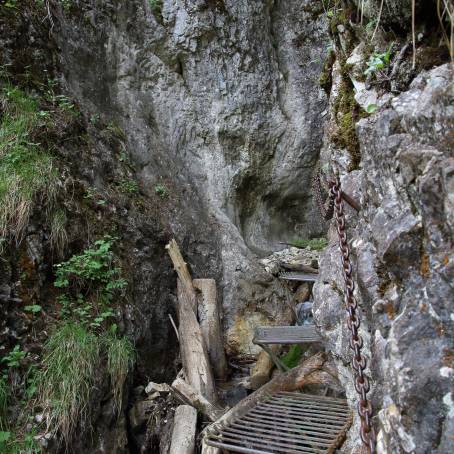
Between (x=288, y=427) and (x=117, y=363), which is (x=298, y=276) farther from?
(x=117, y=363)

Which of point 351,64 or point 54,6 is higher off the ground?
point 54,6

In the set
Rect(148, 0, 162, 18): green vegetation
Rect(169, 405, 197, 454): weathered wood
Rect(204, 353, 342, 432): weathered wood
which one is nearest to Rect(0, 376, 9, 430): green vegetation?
Rect(169, 405, 197, 454): weathered wood

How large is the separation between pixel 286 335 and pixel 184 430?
4.30 feet

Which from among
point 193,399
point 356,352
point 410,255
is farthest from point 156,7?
point 356,352

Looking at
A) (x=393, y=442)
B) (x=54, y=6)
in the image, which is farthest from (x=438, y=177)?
(x=54, y=6)

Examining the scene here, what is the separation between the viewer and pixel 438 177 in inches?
61.4

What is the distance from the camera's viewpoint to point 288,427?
3490mm

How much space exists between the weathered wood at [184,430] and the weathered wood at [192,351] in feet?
0.86

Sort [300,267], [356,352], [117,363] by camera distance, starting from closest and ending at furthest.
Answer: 1. [356,352]
2. [117,363]
3. [300,267]

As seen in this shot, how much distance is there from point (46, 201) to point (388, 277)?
130 inches

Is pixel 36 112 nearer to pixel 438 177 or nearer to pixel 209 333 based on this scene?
pixel 209 333

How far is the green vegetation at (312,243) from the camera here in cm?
721

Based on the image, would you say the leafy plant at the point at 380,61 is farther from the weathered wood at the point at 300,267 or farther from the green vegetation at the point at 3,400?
the weathered wood at the point at 300,267

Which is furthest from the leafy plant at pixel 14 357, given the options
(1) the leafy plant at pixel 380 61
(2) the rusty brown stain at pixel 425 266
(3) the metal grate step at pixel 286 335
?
(1) the leafy plant at pixel 380 61
